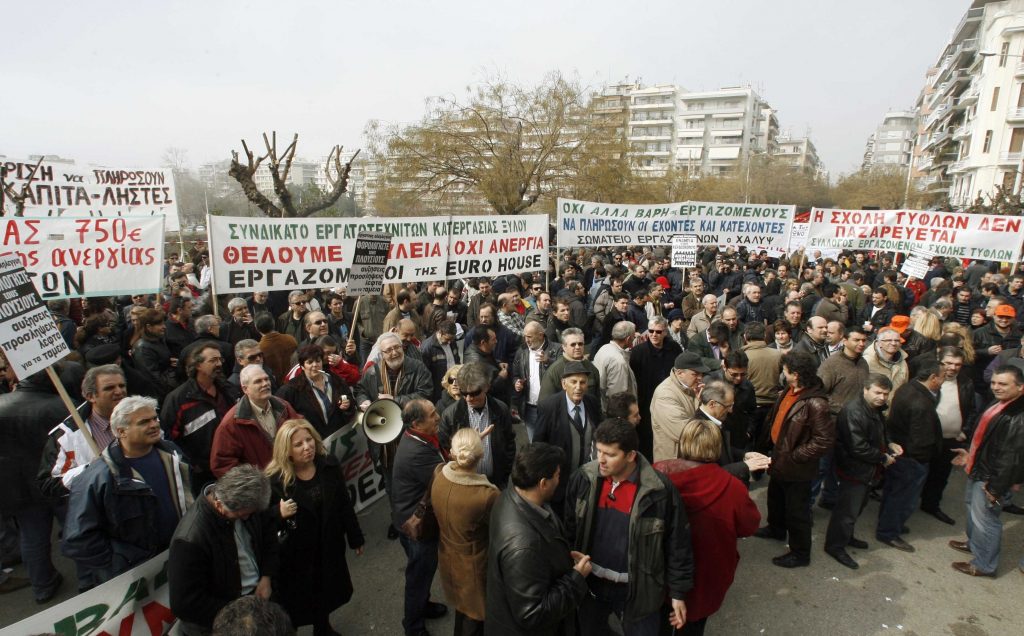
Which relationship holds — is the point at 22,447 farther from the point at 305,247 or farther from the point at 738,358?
the point at 738,358

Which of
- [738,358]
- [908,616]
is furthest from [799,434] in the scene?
[908,616]

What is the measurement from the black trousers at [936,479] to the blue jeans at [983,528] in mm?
800

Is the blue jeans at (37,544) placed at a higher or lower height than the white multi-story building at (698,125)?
lower

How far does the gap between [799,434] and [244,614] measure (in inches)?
150

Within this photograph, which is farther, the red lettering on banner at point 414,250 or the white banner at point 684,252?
the white banner at point 684,252

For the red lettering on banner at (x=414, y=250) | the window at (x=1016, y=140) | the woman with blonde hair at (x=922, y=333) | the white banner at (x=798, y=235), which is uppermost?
the window at (x=1016, y=140)

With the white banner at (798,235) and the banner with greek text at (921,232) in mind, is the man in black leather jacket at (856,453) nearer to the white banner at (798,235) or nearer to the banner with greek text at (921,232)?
the banner with greek text at (921,232)

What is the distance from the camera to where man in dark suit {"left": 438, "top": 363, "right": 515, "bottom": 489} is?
12.8 ft

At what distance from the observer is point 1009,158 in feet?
148

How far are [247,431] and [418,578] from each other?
149 centimetres

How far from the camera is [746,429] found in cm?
506

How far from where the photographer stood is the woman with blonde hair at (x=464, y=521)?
9.39 ft

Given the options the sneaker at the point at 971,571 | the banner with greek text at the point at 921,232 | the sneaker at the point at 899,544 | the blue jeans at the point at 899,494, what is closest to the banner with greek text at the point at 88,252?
the blue jeans at the point at 899,494

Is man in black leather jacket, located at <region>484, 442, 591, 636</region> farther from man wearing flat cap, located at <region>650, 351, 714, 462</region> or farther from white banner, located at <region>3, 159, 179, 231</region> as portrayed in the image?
white banner, located at <region>3, 159, 179, 231</region>
